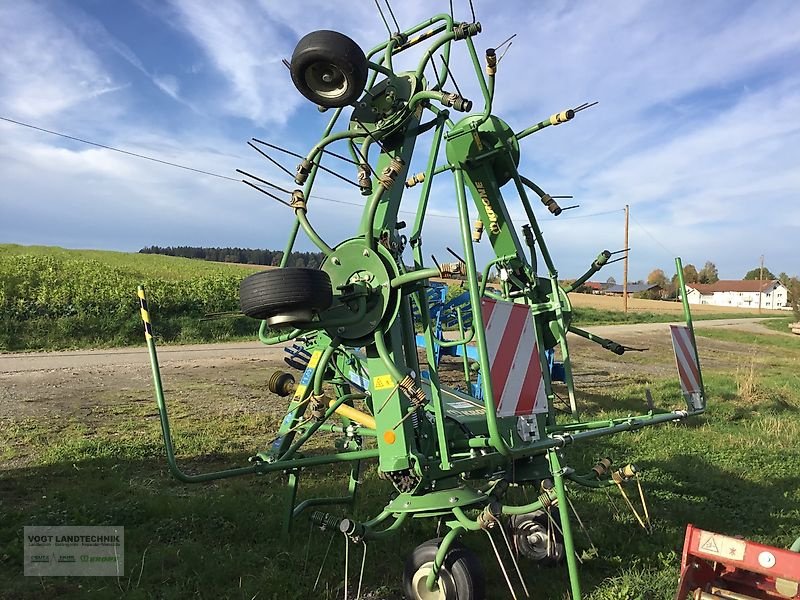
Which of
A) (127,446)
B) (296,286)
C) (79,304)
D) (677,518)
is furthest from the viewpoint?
(79,304)

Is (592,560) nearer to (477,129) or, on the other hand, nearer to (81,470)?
(477,129)

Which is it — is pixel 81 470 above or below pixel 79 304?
below

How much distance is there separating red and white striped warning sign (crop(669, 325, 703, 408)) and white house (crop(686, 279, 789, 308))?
389ft

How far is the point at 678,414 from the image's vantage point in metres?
4.41

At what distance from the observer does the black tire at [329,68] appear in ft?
10.5

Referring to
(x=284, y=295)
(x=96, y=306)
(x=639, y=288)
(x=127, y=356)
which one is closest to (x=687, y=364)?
(x=284, y=295)

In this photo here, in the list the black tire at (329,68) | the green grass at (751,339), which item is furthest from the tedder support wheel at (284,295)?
the green grass at (751,339)

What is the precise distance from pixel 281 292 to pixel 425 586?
1873mm

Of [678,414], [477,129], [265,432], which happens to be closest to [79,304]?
[265,432]

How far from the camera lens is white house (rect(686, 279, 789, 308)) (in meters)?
112

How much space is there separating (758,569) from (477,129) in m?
3.55

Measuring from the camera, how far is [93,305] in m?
17.2

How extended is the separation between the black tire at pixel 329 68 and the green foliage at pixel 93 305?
1467 cm

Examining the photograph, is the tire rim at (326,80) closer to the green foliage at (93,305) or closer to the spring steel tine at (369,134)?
the spring steel tine at (369,134)
